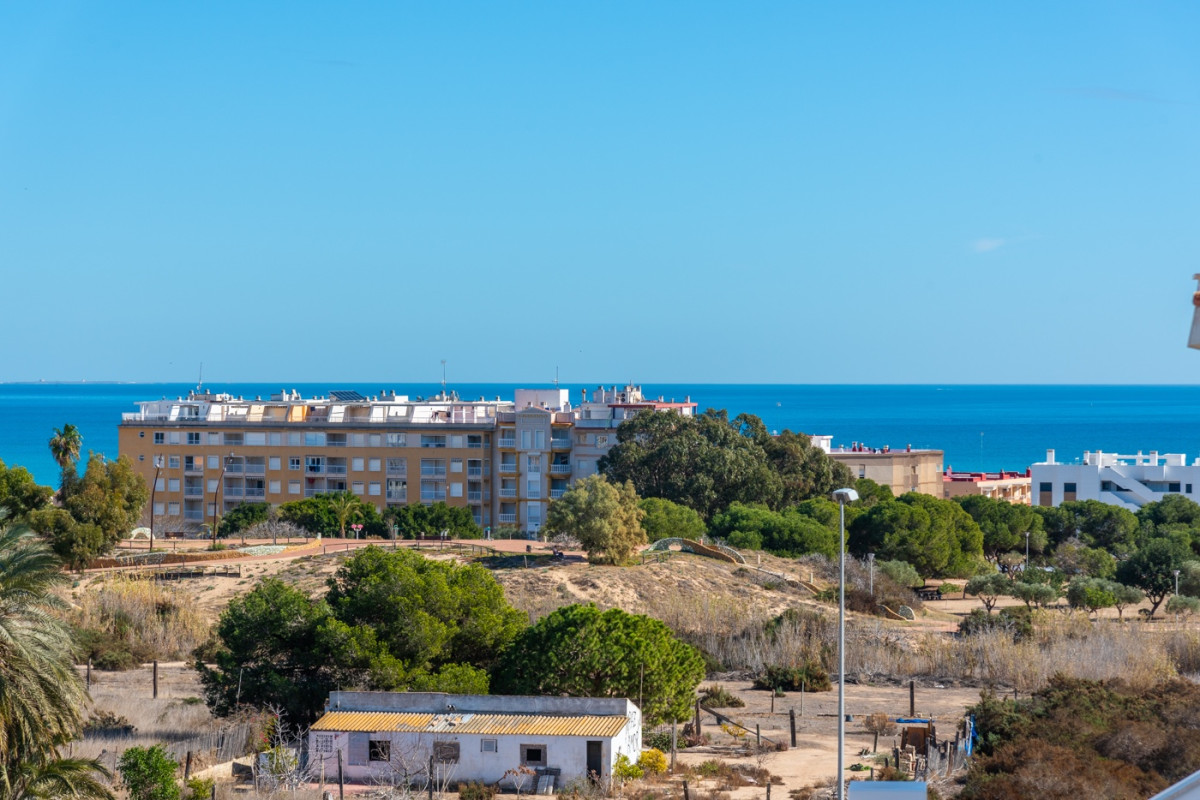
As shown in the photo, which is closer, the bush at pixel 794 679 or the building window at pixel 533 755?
the building window at pixel 533 755

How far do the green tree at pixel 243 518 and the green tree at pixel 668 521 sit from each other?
22.7 meters

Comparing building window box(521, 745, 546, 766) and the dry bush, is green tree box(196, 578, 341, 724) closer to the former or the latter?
building window box(521, 745, 546, 766)

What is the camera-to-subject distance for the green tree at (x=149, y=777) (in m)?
24.8

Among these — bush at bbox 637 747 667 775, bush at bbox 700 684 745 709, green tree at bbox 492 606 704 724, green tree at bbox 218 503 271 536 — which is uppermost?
green tree at bbox 218 503 271 536

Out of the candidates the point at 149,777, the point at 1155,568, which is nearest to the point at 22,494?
the point at 149,777

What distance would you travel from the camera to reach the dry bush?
154 feet

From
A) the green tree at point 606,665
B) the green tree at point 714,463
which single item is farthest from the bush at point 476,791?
the green tree at point 714,463

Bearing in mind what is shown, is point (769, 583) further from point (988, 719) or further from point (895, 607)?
point (988, 719)

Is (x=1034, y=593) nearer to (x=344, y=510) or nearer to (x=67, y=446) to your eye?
(x=344, y=510)

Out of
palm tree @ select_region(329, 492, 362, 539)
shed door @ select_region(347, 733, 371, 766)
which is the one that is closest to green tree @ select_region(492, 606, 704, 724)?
shed door @ select_region(347, 733, 371, 766)

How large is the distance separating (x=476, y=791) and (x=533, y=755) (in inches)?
59.7

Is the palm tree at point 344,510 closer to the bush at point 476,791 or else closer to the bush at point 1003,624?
the bush at point 1003,624

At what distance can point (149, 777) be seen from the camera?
2500 centimetres

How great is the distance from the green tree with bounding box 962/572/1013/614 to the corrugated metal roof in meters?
32.0
